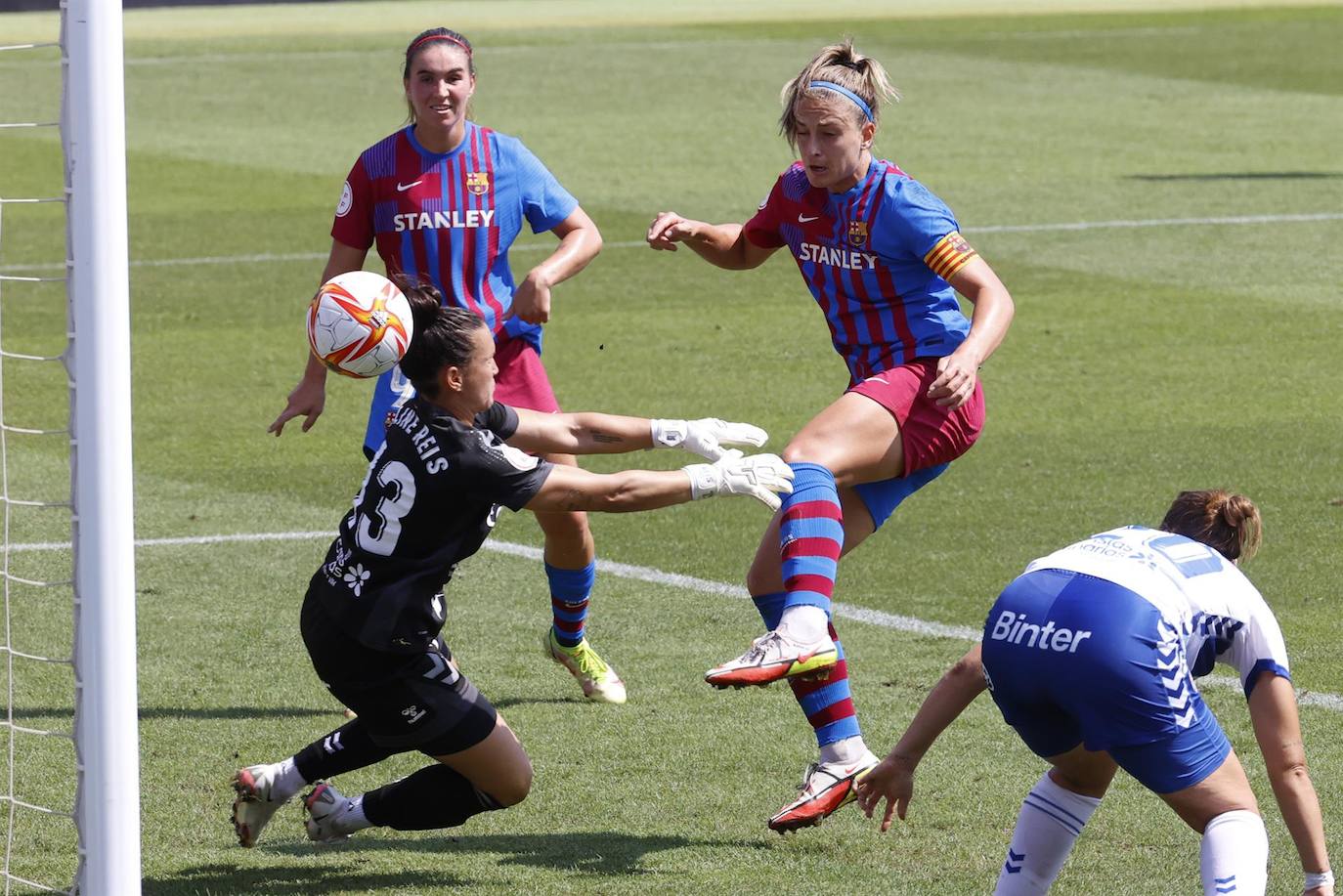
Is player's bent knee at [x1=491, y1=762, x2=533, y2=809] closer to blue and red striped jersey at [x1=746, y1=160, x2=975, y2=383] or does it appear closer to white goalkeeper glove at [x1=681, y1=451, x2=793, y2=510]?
white goalkeeper glove at [x1=681, y1=451, x2=793, y2=510]

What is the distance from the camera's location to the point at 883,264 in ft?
20.1

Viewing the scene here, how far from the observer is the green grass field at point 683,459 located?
235 inches

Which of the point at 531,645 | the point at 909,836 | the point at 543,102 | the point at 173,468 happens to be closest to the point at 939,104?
the point at 543,102

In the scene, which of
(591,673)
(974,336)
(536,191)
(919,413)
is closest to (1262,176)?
(536,191)

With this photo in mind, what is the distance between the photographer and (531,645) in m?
7.89

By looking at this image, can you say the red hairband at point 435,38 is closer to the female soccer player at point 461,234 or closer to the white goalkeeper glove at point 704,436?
the female soccer player at point 461,234

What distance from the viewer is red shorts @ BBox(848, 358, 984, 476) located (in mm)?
6020

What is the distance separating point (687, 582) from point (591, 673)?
146cm

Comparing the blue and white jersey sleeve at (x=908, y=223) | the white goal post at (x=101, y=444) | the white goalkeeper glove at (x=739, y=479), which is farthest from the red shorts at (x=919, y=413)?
the white goal post at (x=101, y=444)

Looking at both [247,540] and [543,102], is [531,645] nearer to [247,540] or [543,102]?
[247,540]

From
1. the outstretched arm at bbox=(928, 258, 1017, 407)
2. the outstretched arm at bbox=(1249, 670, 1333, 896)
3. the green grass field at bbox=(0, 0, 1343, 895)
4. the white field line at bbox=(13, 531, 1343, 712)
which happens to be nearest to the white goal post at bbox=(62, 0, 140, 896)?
the green grass field at bbox=(0, 0, 1343, 895)

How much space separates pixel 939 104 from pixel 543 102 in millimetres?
5233

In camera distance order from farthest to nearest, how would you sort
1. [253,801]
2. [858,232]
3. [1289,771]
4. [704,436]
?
[858,232]
[253,801]
[704,436]
[1289,771]

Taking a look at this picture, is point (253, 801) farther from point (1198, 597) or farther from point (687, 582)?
point (687, 582)
